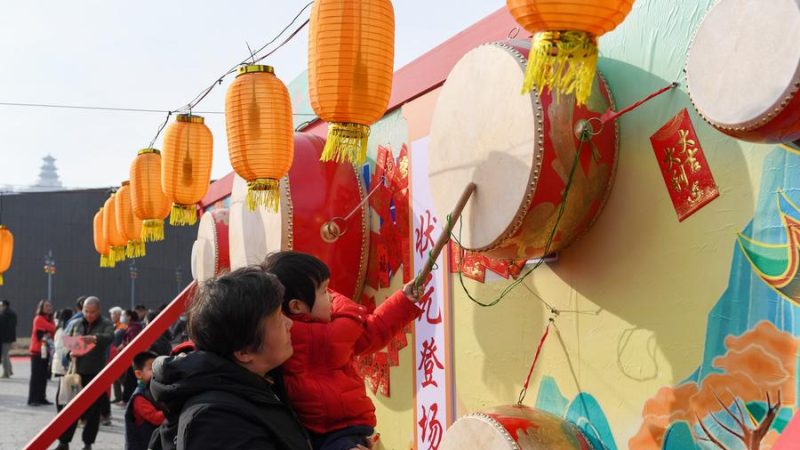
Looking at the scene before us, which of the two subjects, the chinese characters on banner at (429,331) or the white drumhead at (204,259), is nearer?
the chinese characters on banner at (429,331)

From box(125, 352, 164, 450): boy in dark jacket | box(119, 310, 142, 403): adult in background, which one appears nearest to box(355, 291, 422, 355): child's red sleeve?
box(125, 352, 164, 450): boy in dark jacket

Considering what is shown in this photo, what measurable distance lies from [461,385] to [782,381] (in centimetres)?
168

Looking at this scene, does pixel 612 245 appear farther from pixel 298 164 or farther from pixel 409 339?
pixel 298 164

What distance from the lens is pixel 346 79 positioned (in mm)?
3021

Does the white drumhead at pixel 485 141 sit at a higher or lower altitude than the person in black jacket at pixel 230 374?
higher

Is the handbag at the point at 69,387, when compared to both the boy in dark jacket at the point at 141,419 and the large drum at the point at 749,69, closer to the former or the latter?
the boy in dark jacket at the point at 141,419

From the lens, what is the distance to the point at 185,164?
5.22 meters

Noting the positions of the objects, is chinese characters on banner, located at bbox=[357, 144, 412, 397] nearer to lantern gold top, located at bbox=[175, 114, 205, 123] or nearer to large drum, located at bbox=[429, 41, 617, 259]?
large drum, located at bbox=[429, 41, 617, 259]

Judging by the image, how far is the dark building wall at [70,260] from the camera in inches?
909

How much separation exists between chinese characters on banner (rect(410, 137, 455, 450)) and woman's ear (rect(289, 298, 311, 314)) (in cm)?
125

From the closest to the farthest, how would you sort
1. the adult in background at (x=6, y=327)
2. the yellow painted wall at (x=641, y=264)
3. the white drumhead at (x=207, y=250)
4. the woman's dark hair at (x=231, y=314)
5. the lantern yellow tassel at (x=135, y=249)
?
1. the woman's dark hair at (x=231, y=314)
2. the yellow painted wall at (x=641, y=264)
3. the white drumhead at (x=207, y=250)
4. the lantern yellow tassel at (x=135, y=249)
5. the adult in background at (x=6, y=327)

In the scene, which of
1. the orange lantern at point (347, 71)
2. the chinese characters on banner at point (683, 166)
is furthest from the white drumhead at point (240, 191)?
the chinese characters on banner at point (683, 166)

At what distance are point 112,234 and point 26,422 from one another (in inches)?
102

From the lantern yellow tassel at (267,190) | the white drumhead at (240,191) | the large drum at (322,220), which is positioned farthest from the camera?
the white drumhead at (240,191)
